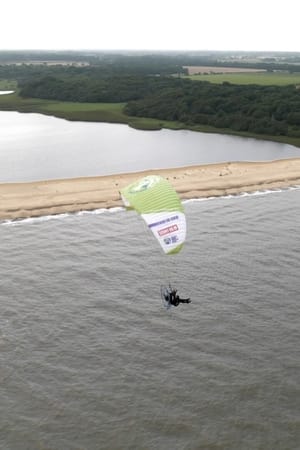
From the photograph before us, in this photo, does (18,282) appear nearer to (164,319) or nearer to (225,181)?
(164,319)

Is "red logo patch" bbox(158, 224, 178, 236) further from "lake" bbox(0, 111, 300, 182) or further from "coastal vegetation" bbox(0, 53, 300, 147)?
"coastal vegetation" bbox(0, 53, 300, 147)

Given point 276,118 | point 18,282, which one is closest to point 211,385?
point 18,282

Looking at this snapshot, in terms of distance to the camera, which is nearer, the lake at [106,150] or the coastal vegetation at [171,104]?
the lake at [106,150]

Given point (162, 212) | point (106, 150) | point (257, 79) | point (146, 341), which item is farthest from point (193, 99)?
point (162, 212)

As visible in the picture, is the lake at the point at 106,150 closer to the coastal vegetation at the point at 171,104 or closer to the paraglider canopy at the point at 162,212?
the coastal vegetation at the point at 171,104

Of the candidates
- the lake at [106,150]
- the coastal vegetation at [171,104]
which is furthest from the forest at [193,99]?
the lake at [106,150]

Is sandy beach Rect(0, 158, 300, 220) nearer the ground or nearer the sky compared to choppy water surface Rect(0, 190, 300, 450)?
nearer the sky

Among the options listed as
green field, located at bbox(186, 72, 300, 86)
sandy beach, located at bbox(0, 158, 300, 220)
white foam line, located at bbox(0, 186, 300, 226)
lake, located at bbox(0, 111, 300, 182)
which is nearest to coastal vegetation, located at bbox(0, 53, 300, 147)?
lake, located at bbox(0, 111, 300, 182)

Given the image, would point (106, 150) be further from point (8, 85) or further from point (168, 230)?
point (8, 85)
